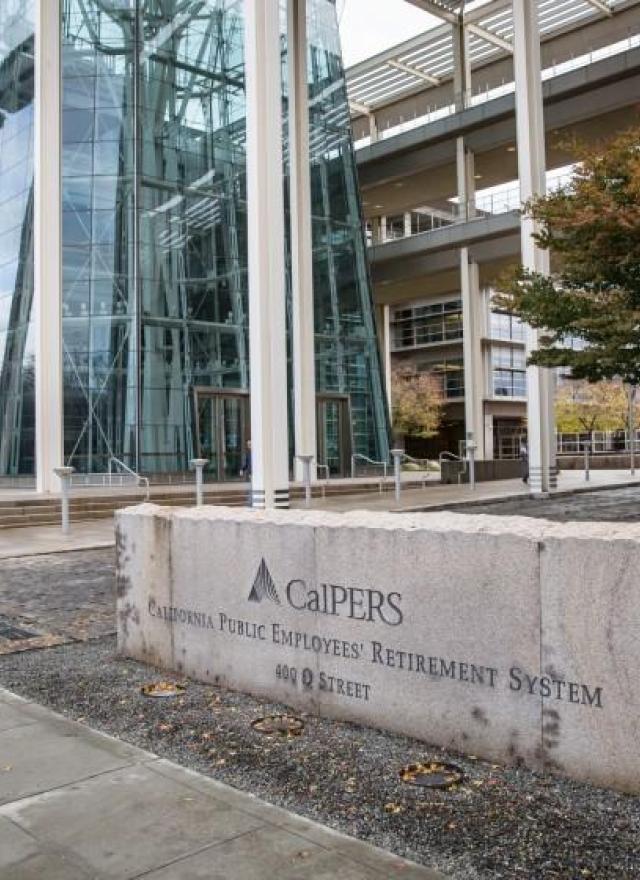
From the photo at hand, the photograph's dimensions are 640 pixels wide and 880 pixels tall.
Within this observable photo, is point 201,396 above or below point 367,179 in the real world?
below

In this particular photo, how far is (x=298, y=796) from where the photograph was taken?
3918 mm

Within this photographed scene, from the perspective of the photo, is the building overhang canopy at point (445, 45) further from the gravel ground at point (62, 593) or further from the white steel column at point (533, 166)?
the gravel ground at point (62, 593)

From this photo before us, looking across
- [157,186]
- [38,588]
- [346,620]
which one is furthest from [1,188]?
[346,620]

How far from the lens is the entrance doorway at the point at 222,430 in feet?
95.6

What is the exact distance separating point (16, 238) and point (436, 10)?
2061 cm

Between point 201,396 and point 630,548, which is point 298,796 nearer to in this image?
point 630,548

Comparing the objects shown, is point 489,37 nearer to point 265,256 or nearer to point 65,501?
point 265,256

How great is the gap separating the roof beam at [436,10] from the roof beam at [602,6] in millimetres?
5811

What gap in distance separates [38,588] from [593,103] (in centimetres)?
3213

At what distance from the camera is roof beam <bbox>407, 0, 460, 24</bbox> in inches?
1373

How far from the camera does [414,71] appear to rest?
136 feet

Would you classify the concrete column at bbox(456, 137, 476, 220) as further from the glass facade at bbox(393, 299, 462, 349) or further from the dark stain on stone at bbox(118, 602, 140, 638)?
the dark stain on stone at bbox(118, 602, 140, 638)

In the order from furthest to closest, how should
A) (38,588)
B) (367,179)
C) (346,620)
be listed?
(367,179) < (38,588) < (346,620)

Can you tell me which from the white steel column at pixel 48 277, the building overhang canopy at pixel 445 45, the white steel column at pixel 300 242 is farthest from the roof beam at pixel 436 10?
the white steel column at pixel 48 277
